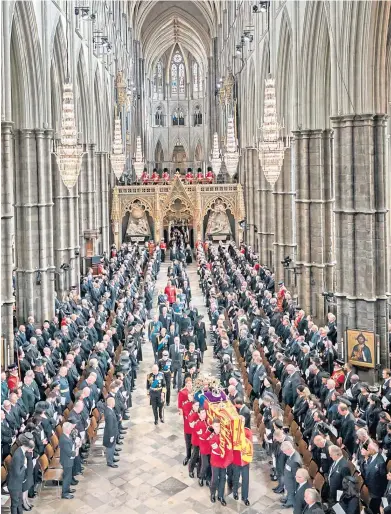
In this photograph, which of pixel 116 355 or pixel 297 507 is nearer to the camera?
pixel 297 507

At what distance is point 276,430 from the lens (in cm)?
1084

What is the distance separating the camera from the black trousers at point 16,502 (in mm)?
10586

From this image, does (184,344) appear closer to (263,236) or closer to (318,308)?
(318,308)

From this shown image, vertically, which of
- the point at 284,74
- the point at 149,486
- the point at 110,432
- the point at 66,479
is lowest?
the point at 149,486

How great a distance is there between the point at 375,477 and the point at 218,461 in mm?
2668

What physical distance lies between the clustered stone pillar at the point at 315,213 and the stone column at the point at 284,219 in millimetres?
4242

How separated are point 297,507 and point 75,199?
915 inches

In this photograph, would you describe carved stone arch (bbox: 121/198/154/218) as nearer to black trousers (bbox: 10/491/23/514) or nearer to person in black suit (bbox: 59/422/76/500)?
person in black suit (bbox: 59/422/76/500)

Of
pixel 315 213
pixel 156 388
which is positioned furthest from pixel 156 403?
pixel 315 213

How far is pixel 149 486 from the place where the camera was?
39.8 ft

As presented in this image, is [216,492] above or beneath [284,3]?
beneath

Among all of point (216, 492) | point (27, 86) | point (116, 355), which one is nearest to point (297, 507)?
point (216, 492)

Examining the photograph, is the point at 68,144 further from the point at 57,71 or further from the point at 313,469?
the point at 313,469

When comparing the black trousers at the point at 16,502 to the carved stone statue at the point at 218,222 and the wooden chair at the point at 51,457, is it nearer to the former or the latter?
the wooden chair at the point at 51,457
